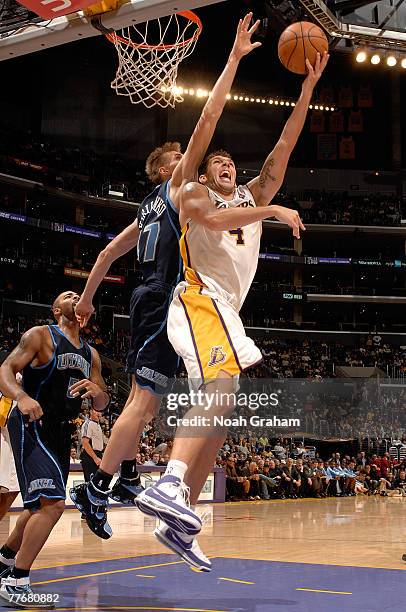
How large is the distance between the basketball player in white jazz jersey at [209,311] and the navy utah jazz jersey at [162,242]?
0.42m

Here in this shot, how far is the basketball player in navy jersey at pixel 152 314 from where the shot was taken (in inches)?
179

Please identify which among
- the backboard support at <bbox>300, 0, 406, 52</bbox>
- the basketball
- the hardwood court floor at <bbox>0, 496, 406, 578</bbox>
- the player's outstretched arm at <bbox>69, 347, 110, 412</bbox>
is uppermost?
the backboard support at <bbox>300, 0, 406, 52</bbox>

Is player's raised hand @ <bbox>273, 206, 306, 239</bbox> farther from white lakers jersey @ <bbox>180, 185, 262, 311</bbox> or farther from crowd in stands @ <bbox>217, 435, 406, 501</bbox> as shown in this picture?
crowd in stands @ <bbox>217, 435, 406, 501</bbox>

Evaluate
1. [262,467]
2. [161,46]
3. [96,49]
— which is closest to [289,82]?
[96,49]

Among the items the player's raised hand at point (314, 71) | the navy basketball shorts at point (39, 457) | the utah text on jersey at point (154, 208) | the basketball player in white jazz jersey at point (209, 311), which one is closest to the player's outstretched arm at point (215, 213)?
the basketball player in white jazz jersey at point (209, 311)

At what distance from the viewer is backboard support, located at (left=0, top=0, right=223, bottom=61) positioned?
22.5 ft

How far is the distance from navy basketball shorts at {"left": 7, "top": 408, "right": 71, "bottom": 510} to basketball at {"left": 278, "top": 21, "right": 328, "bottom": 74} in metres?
3.24

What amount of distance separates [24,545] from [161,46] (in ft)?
19.3

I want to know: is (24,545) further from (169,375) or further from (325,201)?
(325,201)

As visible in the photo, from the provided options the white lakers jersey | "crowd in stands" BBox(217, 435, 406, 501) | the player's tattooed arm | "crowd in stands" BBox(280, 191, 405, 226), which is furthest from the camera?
"crowd in stands" BBox(280, 191, 405, 226)

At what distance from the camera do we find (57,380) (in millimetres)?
5977

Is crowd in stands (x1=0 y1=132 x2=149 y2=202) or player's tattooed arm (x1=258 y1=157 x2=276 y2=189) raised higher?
crowd in stands (x1=0 y1=132 x2=149 y2=202)

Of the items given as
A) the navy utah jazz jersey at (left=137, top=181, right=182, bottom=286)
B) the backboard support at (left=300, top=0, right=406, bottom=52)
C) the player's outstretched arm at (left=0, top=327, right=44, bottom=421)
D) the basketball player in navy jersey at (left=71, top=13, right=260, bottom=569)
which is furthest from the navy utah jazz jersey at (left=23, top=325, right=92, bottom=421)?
the backboard support at (left=300, top=0, right=406, bottom=52)

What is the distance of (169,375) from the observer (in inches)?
185
